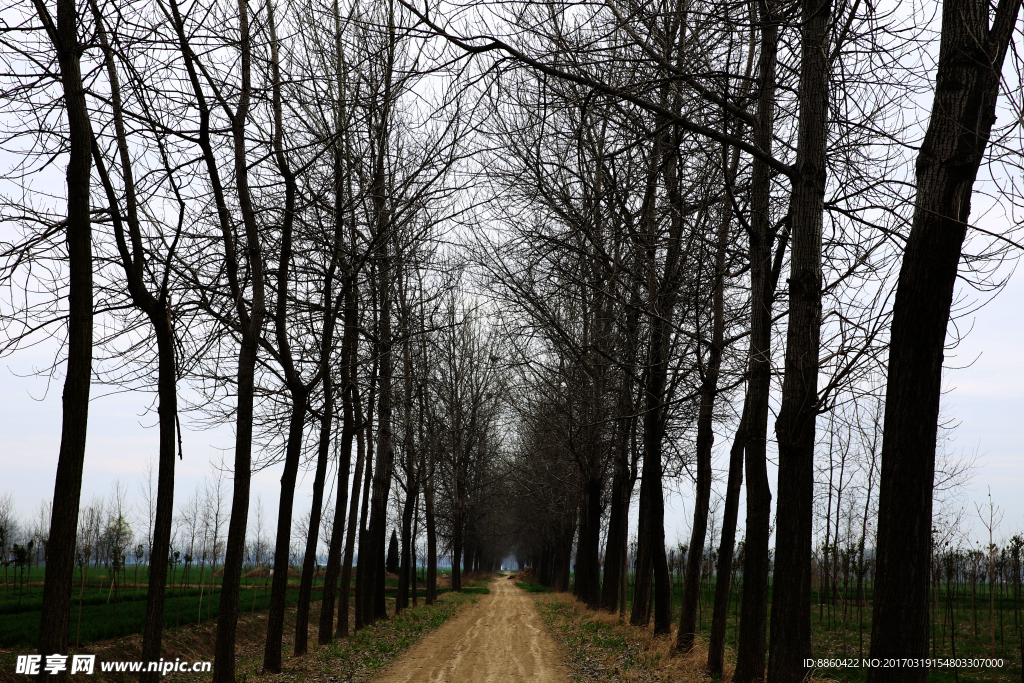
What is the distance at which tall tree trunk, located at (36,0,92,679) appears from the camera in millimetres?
5285

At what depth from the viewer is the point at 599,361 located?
14.8 meters

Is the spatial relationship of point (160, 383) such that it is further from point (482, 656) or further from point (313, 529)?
point (482, 656)

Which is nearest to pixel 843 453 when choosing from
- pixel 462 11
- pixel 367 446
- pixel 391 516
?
pixel 367 446

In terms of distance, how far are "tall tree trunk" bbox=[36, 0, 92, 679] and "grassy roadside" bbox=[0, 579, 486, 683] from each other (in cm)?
81

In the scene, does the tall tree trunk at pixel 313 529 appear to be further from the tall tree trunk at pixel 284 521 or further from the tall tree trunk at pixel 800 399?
the tall tree trunk at pixel 800 399

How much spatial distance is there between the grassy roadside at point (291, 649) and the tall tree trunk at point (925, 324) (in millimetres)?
6363

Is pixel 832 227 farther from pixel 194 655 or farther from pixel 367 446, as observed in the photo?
pixel 194 655

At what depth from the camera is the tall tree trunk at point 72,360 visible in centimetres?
529

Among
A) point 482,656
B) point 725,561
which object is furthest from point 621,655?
point 725,561

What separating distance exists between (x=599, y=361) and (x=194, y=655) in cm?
1218

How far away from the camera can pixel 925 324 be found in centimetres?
414

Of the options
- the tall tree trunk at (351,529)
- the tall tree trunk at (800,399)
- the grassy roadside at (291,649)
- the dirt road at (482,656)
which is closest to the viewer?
the tall tree trunk at (800,399)

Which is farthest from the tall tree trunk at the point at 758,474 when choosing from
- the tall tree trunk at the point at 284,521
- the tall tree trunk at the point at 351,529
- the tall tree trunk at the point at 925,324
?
the tall tree trunk at the point at 351,529

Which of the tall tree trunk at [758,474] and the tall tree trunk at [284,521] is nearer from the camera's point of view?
the tall tree trunk at [758,474]
